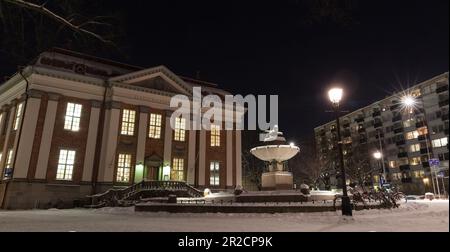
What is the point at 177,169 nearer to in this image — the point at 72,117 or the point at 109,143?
the point at 109,143

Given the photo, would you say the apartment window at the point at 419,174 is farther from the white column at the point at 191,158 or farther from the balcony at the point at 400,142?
the white column at the point at 191,158

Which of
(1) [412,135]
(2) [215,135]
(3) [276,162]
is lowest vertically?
(3) [276,162]

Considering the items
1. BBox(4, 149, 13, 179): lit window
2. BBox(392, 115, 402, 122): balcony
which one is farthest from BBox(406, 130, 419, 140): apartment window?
BBox(4, 149, 13, 179): lit window

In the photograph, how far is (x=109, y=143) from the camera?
104 feet

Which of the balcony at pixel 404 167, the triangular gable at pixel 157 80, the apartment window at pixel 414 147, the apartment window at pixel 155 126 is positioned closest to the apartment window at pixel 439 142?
the apartment window at pixel 414 147

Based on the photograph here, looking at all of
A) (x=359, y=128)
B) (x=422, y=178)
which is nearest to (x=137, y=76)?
(x=422, y=178)

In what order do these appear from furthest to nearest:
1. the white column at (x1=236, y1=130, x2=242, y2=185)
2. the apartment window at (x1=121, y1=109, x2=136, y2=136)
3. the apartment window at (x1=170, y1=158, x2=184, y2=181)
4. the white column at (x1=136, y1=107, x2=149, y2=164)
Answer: the white column at (x1=236, y1=130, x2=242, y2=185) → the apartment window at (x1=170, y1=158, x2=184, y2=181) → the apartment window at (x1=121, y1=109, x2=136, y2=136) → the white column at (x1=136, y1=107, x2=149, y2=164)

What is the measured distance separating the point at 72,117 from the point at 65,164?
4.71m

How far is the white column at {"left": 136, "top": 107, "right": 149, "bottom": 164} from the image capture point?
3322 centimetres

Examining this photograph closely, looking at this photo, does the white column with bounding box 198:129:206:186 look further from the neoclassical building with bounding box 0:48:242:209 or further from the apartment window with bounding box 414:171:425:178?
the apartment window with bounding box 414:171:425:178

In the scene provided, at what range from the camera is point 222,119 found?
3994 cm

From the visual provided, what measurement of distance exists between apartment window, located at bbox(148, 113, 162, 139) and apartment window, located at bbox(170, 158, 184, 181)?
344 cm

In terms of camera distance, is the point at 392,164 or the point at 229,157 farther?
the point at 392,164

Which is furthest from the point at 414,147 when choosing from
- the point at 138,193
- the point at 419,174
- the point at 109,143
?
the point at 109,143
